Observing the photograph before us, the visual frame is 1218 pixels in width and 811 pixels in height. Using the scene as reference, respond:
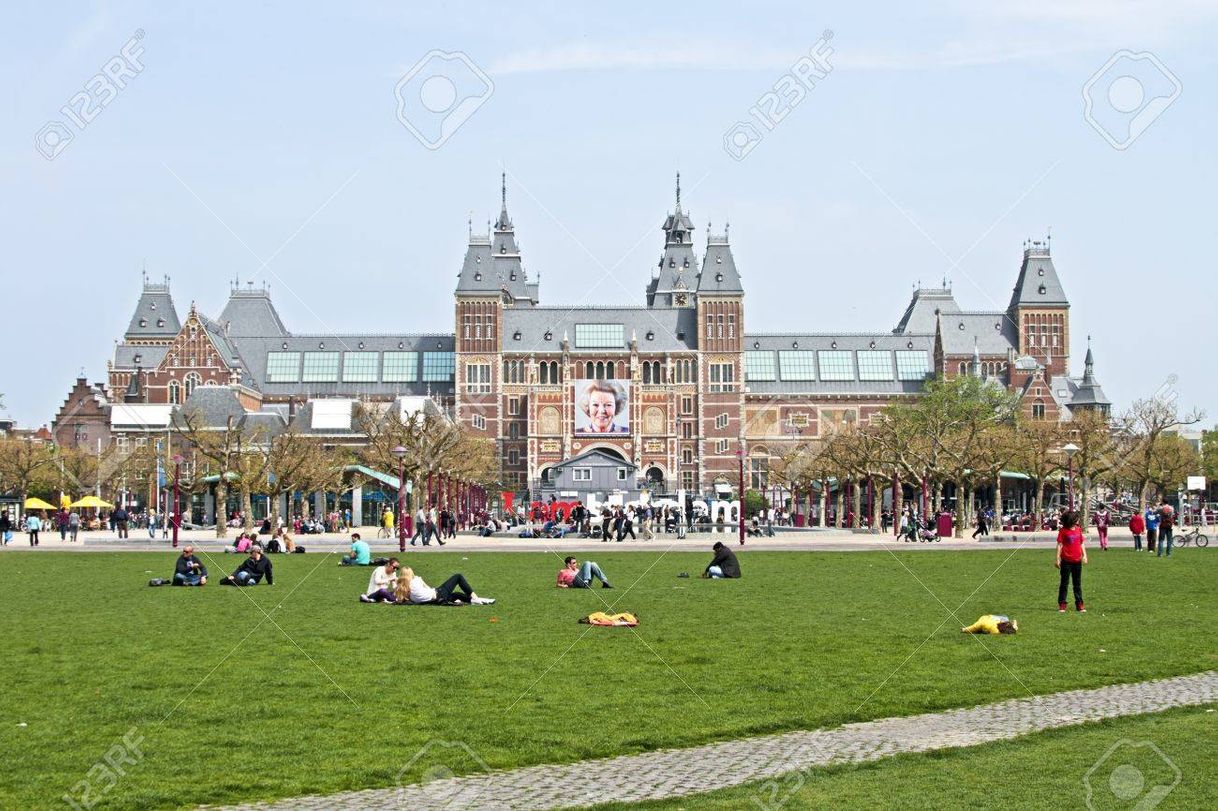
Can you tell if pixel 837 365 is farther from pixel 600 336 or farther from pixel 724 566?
pixel 724 566

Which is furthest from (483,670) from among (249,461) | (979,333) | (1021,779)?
(979,333)

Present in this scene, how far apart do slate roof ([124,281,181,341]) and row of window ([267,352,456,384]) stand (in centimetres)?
1075

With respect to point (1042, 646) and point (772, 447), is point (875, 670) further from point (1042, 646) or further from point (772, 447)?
point (772, 447)

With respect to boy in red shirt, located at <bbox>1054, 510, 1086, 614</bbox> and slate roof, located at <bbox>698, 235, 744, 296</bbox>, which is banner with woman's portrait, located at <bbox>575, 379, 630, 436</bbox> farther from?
boy in red shirt, located at <bbox>1054, 510, 1086, 614</bbox>

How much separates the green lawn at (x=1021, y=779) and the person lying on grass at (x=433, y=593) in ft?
44.8

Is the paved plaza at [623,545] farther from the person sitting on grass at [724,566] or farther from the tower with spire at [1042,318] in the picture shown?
the tower with spire at [1042,318]

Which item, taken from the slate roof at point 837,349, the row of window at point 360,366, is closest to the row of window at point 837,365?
the slate roof at point 837,349

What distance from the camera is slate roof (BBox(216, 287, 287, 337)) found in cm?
15750

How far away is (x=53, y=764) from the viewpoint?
1091 cm

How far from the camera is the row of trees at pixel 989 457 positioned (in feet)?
234

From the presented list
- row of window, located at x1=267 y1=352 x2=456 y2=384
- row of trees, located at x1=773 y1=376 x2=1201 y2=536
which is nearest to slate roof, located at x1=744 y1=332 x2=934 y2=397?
row of window, located at x1=267 y1=352 x2=456 y2=384

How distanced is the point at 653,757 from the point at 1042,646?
792cm

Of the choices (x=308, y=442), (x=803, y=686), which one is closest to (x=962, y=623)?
(x=803, y=686)

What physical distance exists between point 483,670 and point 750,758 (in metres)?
5.08
